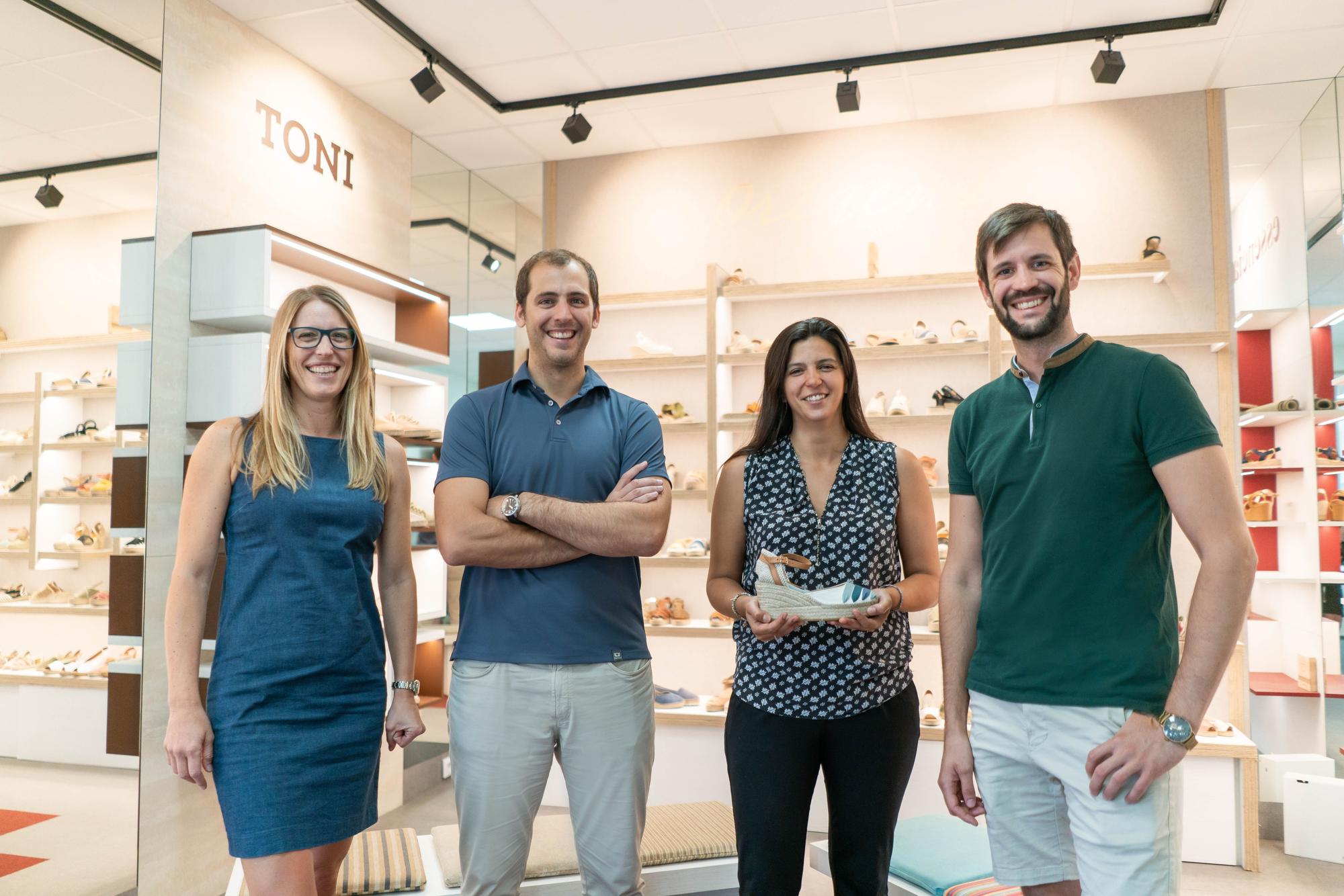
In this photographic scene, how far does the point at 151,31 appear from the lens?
3547mm

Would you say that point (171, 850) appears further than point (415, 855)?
Yes

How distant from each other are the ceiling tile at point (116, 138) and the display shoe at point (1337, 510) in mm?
5655

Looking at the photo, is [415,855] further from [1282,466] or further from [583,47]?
[1282,466]

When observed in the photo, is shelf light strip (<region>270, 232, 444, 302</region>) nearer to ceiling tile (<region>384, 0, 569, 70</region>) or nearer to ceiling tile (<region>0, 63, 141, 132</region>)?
ceiling tile (<region>0, 63, 141, 132</region>)

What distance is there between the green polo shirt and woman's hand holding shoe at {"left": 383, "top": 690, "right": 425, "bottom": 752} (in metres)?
1.30

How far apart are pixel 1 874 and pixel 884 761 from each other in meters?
2.86

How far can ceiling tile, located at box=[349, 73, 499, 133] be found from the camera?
4.84m

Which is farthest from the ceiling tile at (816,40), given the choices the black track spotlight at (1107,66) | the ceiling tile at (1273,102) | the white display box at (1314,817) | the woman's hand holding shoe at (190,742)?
the white display box at (1314,817)

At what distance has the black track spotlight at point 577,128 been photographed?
194 inches

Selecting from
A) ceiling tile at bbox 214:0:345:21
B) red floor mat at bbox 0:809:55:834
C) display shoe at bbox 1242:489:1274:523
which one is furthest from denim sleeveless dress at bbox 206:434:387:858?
display shoe at bbox 1242:489:1274:523

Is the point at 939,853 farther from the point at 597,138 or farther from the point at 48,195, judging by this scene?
the point at 597,138

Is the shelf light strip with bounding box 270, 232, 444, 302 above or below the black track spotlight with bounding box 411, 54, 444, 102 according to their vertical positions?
below

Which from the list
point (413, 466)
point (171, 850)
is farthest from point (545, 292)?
point (413, 466)

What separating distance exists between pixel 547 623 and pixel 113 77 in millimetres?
2773
